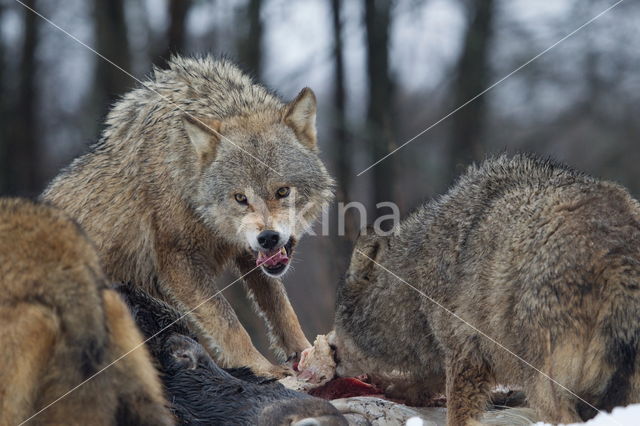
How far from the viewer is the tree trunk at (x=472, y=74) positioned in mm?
17609

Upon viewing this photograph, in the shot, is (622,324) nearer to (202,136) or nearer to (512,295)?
(512,295)

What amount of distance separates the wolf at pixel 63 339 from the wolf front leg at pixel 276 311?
3.12m

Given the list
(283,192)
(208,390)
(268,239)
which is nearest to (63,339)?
(208,390)

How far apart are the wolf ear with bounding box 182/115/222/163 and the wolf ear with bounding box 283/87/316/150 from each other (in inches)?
26.3

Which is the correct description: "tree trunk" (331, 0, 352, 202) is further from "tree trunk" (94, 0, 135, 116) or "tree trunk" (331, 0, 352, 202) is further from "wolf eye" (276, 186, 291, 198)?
"wolf eye" (276, 186, 291, 198)

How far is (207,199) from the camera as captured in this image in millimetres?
7043

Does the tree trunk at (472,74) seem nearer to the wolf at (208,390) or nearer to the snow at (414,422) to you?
the wolf at (208,390)

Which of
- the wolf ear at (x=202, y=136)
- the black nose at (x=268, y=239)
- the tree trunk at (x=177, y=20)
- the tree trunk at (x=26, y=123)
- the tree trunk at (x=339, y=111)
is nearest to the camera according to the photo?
the black nose at (x=268, y=239)

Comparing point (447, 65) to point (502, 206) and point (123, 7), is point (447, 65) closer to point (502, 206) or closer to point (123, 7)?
point (123, 7)

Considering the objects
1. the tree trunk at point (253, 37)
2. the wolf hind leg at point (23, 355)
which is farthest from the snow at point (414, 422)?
the tree trunk at point (253, 37)

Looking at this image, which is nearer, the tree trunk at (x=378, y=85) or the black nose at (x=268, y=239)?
the black nose at (x=268, y=239)

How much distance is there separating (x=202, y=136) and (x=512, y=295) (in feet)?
9.95

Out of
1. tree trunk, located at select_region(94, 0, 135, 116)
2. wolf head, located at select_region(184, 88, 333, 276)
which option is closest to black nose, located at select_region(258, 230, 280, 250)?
wolf head, located at select_region(184, 88, 333, 276)

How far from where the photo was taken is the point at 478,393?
5.54 metres
